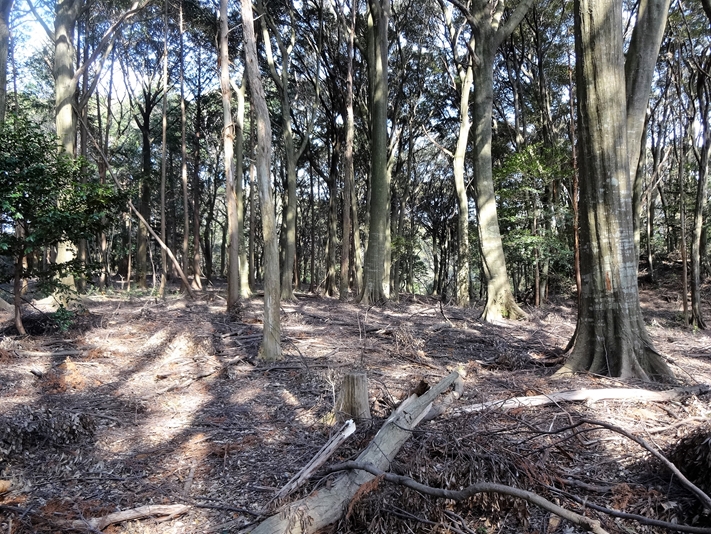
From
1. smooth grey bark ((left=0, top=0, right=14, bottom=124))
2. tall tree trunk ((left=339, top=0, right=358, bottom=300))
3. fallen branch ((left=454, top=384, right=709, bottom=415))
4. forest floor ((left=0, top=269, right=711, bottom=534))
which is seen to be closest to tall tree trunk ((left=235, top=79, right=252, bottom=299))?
tall tree trunk ((left=339, top=0, right=358, bottom=300))

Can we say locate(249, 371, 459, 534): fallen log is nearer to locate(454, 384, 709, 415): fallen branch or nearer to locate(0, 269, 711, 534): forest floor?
locate(0, 269, 711, 534): forest floor

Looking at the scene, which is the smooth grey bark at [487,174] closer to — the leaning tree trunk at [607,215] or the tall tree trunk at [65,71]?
the leaning tree trunk at [607,215]

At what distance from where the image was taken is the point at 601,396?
4414 millimetres

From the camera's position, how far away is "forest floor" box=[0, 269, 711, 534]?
9.57ft

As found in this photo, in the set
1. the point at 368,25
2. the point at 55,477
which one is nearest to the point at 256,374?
the point at 55,477

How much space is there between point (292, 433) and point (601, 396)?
3097 mm

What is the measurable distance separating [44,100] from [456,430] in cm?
3030

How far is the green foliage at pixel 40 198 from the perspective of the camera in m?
7.24

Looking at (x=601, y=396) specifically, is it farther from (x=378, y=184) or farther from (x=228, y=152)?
(x=378, y=184)

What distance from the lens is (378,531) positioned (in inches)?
110

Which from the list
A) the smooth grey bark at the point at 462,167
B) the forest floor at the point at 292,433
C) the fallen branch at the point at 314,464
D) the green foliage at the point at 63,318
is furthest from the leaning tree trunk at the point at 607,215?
the smooth grey bark at the point at 462,167

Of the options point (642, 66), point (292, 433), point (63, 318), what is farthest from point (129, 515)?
point (642, 66)

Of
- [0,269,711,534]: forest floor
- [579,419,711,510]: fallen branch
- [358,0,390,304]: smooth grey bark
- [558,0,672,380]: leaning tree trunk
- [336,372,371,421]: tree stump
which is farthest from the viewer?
[358,0,390,304]: smooth grey bark

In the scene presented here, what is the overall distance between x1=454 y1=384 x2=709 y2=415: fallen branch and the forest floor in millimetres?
61
